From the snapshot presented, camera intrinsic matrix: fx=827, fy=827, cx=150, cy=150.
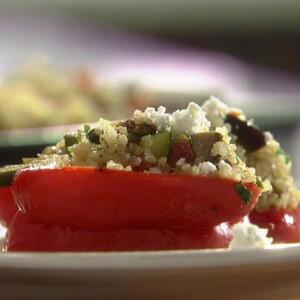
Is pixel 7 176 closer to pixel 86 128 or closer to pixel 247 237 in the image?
pixel 86 128

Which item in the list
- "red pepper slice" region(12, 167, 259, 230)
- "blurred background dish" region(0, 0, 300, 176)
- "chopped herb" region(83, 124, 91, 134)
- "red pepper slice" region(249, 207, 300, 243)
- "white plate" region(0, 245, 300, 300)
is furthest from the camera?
"blurred background dish" region(0, 0, 300, 176)

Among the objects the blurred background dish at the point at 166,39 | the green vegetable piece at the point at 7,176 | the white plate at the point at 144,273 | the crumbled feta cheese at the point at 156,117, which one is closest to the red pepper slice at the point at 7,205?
the green vegetable piece at the point at 7,176

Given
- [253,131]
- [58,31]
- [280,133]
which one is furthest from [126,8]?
[253,131]

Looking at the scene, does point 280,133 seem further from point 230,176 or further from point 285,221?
point 230,176

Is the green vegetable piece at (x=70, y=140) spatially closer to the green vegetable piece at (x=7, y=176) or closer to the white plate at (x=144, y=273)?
the green vegetable piece at (x=7, y=176)

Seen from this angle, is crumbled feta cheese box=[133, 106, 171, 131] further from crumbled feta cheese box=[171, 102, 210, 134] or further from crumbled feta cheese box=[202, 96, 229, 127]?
crumbled feta cheese box=[202, 96, 229, 127]

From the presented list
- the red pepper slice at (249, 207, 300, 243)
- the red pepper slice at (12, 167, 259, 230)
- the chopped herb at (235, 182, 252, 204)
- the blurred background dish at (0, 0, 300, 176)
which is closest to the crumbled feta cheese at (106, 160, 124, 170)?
Answer: the red pepper slice at (12, 167, 259, 230)
